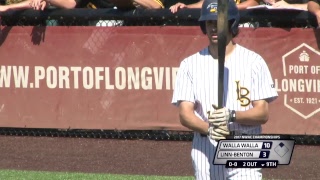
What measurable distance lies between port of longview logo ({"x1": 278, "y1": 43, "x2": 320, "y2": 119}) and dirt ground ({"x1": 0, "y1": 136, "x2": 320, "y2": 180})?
0.51 m

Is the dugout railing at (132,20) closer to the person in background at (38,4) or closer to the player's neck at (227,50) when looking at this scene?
the person in background at (38,4)

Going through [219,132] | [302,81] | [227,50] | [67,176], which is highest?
[227,50]

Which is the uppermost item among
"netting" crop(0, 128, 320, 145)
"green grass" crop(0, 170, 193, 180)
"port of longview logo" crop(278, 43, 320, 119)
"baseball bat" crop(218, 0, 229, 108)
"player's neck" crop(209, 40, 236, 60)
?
"baseball bat" crop(218, 0, 229, 108)

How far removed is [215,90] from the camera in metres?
5.17

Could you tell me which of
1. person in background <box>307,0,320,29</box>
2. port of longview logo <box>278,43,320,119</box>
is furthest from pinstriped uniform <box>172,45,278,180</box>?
port of longview logo <box>278,43,320,119</box>

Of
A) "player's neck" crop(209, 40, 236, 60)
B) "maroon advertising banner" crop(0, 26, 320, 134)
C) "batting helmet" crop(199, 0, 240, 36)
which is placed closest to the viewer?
"batting helmet" crop(199, 0, 240, 36)

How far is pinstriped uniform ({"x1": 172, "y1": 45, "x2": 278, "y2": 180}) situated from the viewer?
16.9 ft

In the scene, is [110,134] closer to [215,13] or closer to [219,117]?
[215,13]

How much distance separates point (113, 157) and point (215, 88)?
197 inches

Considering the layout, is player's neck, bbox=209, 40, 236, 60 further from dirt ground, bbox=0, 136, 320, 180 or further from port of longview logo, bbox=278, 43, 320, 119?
port of longview logo, bbox=278, 43, 320, 119

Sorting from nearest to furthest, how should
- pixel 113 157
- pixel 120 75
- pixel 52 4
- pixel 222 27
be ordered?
pixel 222 27
pixel 113 157
pixel 120 75
pixel 52 4

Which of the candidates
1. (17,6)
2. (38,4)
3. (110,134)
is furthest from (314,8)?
(17,6)

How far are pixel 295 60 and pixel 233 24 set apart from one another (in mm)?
4844

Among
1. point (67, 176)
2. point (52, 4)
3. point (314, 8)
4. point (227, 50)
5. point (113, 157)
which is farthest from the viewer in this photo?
point (52, 4)
